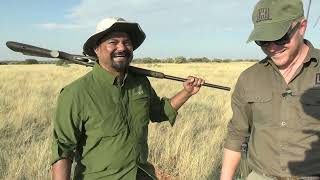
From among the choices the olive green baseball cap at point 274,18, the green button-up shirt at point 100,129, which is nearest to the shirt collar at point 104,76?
the green button-up shirt at point 100,129

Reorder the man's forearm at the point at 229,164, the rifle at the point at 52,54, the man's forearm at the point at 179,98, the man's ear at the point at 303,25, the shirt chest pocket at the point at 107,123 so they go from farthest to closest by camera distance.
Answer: the man's forearm at the point at 179,98
the rifle at the point at 52,54
the shirt chest pocket at the point at 107,123
the man's forearm at the point at 229,164
the man's ear at the point at 303,25

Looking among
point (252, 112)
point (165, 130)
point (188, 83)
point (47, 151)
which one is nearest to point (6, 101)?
point (165, 130)

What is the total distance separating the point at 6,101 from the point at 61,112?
12439 millimetres

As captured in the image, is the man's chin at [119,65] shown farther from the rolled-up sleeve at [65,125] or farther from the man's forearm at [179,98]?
the man's forearm at [179,98]

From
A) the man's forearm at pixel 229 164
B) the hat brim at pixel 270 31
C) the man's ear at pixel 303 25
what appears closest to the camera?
the hat brim at pixel 270 31

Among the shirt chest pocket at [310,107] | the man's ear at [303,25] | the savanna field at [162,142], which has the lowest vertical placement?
the savanna field at [162,142]

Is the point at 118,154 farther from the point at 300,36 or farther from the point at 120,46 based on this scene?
the point at 300,36

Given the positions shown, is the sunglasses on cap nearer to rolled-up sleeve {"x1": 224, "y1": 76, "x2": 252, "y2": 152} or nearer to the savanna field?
rolled-up sleeve {"x1": 224, "y1": 76, "x2": 252, "y2": 152}

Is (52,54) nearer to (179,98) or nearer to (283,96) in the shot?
(179,98)

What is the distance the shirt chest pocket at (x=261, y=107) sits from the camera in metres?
3.56

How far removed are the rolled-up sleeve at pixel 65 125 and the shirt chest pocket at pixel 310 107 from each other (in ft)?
5.19

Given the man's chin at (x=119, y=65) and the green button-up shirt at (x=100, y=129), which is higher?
the man's chin at (x=119, y=65)

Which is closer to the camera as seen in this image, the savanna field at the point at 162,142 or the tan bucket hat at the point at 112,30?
the tan bucket hat at the point at 112,30

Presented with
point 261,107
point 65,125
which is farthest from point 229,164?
point 65,125
